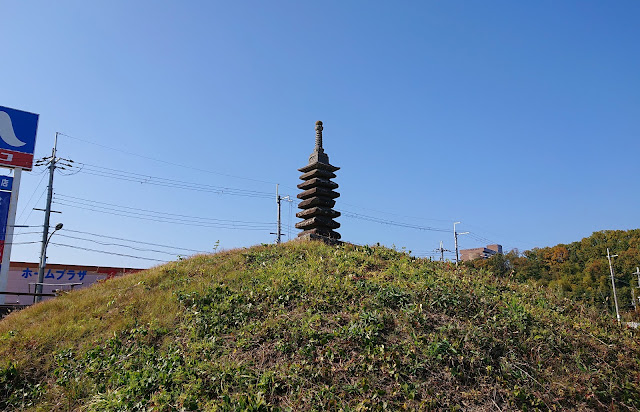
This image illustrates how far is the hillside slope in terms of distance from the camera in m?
5.72

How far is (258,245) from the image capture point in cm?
1288

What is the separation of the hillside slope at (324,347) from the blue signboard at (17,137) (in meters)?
19.0

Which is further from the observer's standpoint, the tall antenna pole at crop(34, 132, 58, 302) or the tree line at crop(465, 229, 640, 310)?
the tree line at crop(465, 229, 640, 310)

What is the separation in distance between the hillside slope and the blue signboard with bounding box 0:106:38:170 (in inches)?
748

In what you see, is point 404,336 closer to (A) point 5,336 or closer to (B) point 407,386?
(B) point 407,386

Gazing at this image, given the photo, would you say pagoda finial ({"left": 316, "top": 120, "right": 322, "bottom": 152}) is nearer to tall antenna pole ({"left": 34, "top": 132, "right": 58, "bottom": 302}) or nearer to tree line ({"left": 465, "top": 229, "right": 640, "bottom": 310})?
tall antenna pole ({"left": 34, "top": 132, "right": 58, "bottom": 302})

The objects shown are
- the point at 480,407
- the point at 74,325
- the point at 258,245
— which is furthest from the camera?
the point at 258,245

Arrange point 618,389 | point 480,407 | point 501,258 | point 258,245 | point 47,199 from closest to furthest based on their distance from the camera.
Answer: point 480,407 < point 618,389 < point 258,245 < point 47,199 < point 501,258

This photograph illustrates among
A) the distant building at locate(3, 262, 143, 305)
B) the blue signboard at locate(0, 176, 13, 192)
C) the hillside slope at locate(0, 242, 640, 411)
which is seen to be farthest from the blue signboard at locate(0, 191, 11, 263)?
the hillside slope at locate(0, 242, 640, 411)

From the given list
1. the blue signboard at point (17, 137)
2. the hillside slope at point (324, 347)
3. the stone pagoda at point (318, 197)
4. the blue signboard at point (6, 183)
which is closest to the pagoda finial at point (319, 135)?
the stone pagoda at point (318, 197)

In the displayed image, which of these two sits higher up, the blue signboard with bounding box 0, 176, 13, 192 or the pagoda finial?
the blue signboard with bounding box 0, 176, 13, 192

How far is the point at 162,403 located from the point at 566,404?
5.32 m

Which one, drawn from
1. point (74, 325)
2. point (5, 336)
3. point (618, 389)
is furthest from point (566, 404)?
point (5, 336)

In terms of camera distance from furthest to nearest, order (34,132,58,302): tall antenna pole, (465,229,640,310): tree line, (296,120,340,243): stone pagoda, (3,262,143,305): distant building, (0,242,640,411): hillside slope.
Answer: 1. (465,229,640,310): tree line
2. (3,262,143,305): distant building
3. (34,132,58,302): tall antenna pole
4. (296,120,340,243): stone pagoda
5. (0,242,640,411): hillside slope
